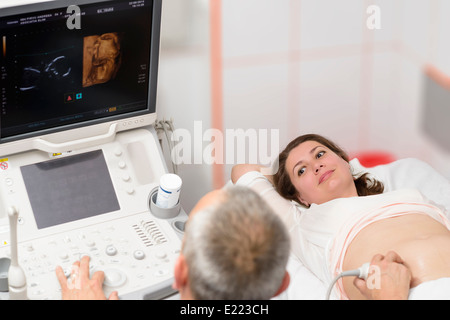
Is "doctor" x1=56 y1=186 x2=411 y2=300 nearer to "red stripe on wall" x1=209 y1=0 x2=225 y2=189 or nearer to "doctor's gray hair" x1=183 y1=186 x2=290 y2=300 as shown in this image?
"doctor's gray hair" x1=183 y1=186 x2=290 y2=300

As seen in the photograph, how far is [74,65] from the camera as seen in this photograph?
1.74 metres

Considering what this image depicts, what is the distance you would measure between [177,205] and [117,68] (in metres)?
0.43

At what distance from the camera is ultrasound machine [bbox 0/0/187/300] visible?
1.65 meters

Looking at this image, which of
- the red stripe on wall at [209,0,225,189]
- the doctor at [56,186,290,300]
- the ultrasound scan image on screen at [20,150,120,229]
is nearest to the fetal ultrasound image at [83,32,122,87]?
the ultrasound scan image on screen at [20,150,120,229]

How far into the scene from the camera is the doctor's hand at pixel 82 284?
1.57 m

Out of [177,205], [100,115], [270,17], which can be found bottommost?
[177,205]

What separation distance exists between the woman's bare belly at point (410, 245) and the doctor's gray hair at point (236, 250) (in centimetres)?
69

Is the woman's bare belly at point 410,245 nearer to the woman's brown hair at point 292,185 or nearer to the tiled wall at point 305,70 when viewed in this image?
the woman's brown hair at point 292,185

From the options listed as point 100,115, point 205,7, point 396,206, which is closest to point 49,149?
point 100,115
